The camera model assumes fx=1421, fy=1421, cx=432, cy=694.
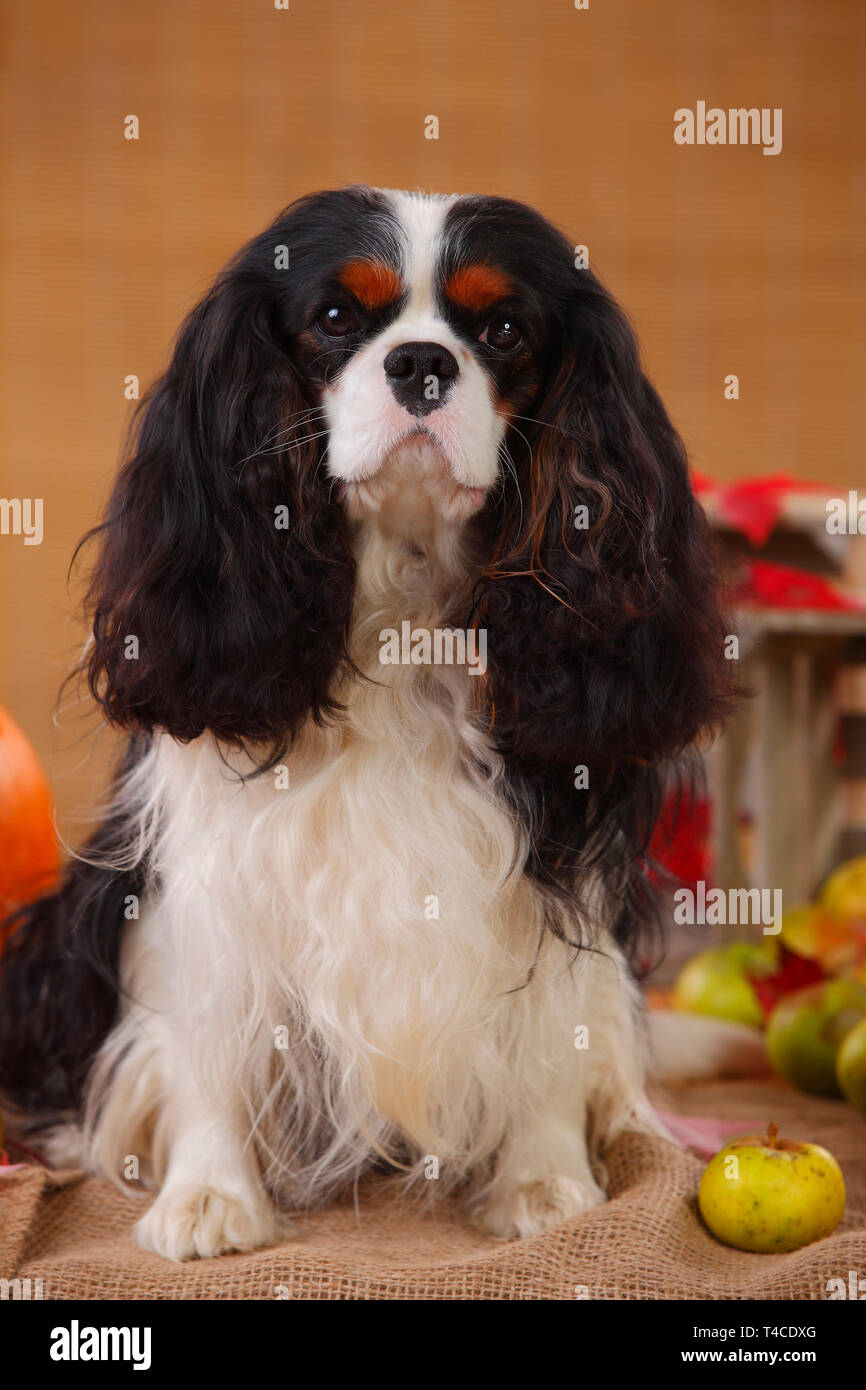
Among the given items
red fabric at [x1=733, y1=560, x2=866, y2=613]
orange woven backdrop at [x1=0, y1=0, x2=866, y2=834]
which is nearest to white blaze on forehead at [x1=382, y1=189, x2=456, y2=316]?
red fabric at [x1=733, y1=560, x2=866, y2=613]

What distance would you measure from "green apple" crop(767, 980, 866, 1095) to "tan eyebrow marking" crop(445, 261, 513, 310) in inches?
54.0

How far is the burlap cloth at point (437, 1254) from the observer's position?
154 cm

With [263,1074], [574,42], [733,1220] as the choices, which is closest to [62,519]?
[574,42]

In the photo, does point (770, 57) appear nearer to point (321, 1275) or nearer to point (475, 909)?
point (475, 909)

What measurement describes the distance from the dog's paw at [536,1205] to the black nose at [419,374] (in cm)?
99

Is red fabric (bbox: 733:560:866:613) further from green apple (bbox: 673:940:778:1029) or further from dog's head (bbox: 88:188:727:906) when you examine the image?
dog's head (bbox: 88:188:727:906)

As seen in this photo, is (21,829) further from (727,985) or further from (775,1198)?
(775,1198)

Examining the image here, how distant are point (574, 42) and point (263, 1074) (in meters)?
3.92

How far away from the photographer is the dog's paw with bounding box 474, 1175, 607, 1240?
5.77ft

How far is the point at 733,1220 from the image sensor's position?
1.68 meters

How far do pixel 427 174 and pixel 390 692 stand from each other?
3.45m

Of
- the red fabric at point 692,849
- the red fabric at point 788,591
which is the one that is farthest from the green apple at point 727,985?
the red fabric at point 788,591

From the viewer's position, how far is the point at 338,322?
60.9 inches

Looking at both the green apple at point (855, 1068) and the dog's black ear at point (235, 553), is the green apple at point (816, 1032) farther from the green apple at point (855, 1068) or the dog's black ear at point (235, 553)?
the dog's black ear at point (235, 553)
